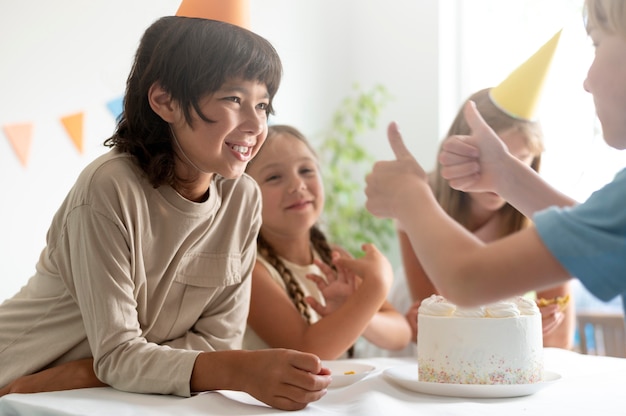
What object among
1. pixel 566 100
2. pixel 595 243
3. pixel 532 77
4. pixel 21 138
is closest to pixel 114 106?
pixel 21 138

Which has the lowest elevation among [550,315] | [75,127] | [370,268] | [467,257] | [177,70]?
[550,315]

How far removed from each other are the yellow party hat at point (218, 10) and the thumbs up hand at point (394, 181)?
0.38 metres

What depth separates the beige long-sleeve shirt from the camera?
1.00 meters

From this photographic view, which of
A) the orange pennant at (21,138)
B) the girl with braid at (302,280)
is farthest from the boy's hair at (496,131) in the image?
the orange pennant at (21,138)

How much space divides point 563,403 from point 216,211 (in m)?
0.59

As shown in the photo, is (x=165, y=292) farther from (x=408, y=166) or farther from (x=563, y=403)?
(x=563, y=403)

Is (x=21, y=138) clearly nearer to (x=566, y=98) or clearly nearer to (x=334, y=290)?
(x=334, y=290)

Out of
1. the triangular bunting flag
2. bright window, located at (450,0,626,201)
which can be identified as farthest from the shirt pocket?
bright window, located at (450,0,626,201)

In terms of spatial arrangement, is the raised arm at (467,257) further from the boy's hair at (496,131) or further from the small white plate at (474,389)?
the boy's hair at (496,131)

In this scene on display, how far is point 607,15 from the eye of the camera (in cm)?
75

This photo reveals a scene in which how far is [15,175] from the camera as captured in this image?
202 cm

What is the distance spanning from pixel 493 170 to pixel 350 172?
7.60 ft

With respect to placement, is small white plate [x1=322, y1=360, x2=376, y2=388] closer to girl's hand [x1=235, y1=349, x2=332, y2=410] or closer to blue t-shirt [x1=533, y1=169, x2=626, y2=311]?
girl's hand [x1=235, y1=349, x2=332, y2=410]

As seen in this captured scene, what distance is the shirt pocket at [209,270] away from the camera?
1.15 metres
